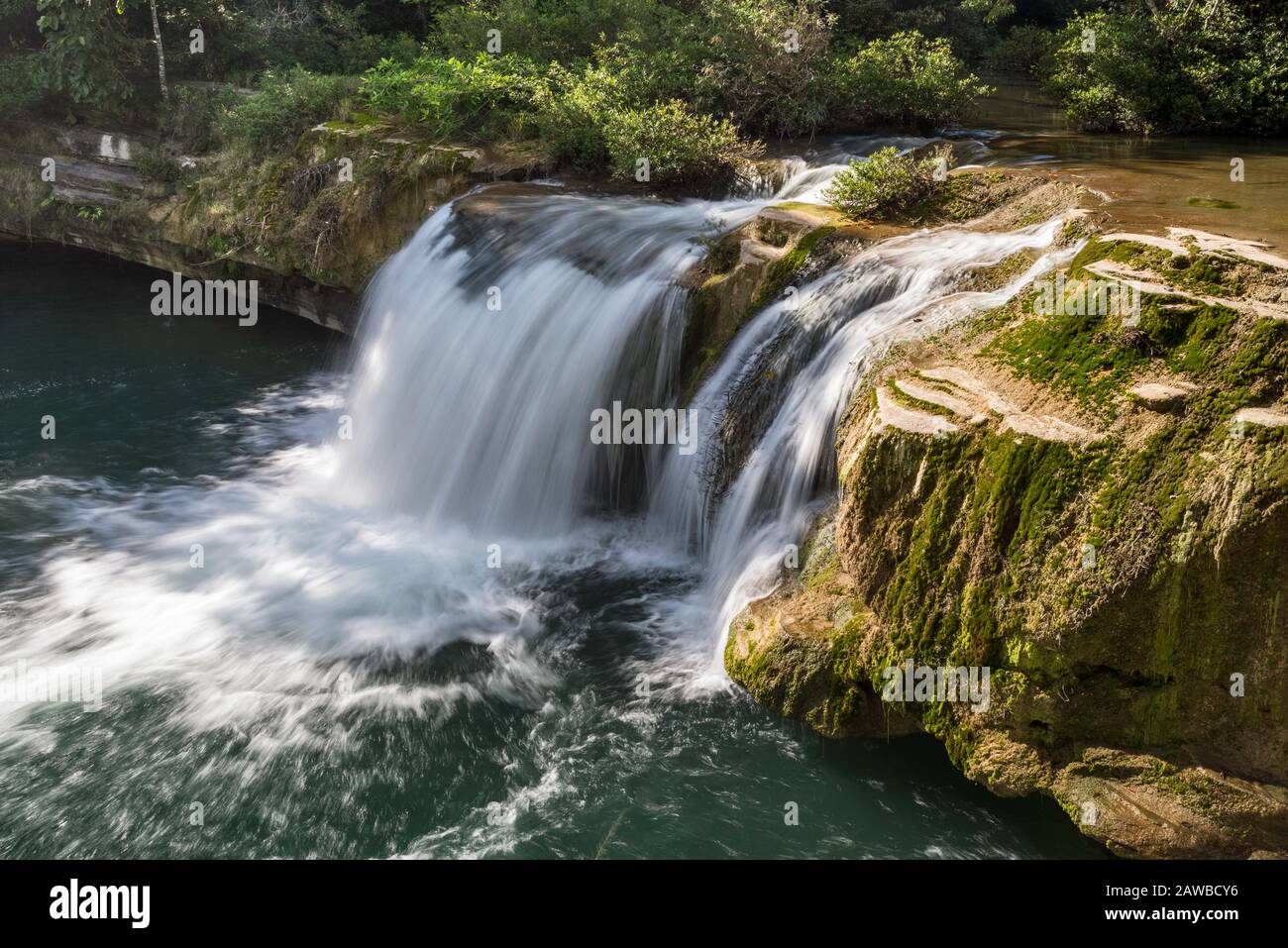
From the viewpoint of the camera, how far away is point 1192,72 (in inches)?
489

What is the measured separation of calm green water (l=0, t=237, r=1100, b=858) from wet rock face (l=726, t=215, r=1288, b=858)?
0.54m

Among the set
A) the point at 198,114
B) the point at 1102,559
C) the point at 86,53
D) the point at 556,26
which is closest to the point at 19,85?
the point at 86,53

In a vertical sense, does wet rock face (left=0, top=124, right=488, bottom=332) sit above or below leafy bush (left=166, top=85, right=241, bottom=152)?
below

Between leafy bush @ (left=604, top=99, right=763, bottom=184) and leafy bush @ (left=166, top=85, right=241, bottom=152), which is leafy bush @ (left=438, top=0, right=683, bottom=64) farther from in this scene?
leafy bush @ (left=604, top=99, right=763, bottom=184)

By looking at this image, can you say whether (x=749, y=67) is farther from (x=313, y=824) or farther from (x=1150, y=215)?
(x=313, y=824)

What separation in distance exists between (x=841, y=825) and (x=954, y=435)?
224 centimetres

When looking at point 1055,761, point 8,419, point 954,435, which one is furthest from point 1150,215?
point 8,419

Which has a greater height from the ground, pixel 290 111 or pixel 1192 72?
pixel 1192 72

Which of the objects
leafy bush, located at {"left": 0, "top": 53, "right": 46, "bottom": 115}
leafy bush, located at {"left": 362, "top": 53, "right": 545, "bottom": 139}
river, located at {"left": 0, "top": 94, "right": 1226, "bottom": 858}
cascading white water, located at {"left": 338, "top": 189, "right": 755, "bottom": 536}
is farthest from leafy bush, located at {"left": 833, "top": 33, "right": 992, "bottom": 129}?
leafy bush, located at {"left": 0, "top": 53, "right": 46, "bottom": 115}

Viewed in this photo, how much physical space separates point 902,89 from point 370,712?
10.1 m

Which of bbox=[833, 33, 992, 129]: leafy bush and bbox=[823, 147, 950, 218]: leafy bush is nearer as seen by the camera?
bbox=[823, 147, 950, 218]: leafy bush

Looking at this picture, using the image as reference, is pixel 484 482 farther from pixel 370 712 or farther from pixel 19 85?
pixel 19 85

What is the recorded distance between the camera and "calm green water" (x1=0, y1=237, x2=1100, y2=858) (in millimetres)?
5426

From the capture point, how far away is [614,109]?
11.7m
